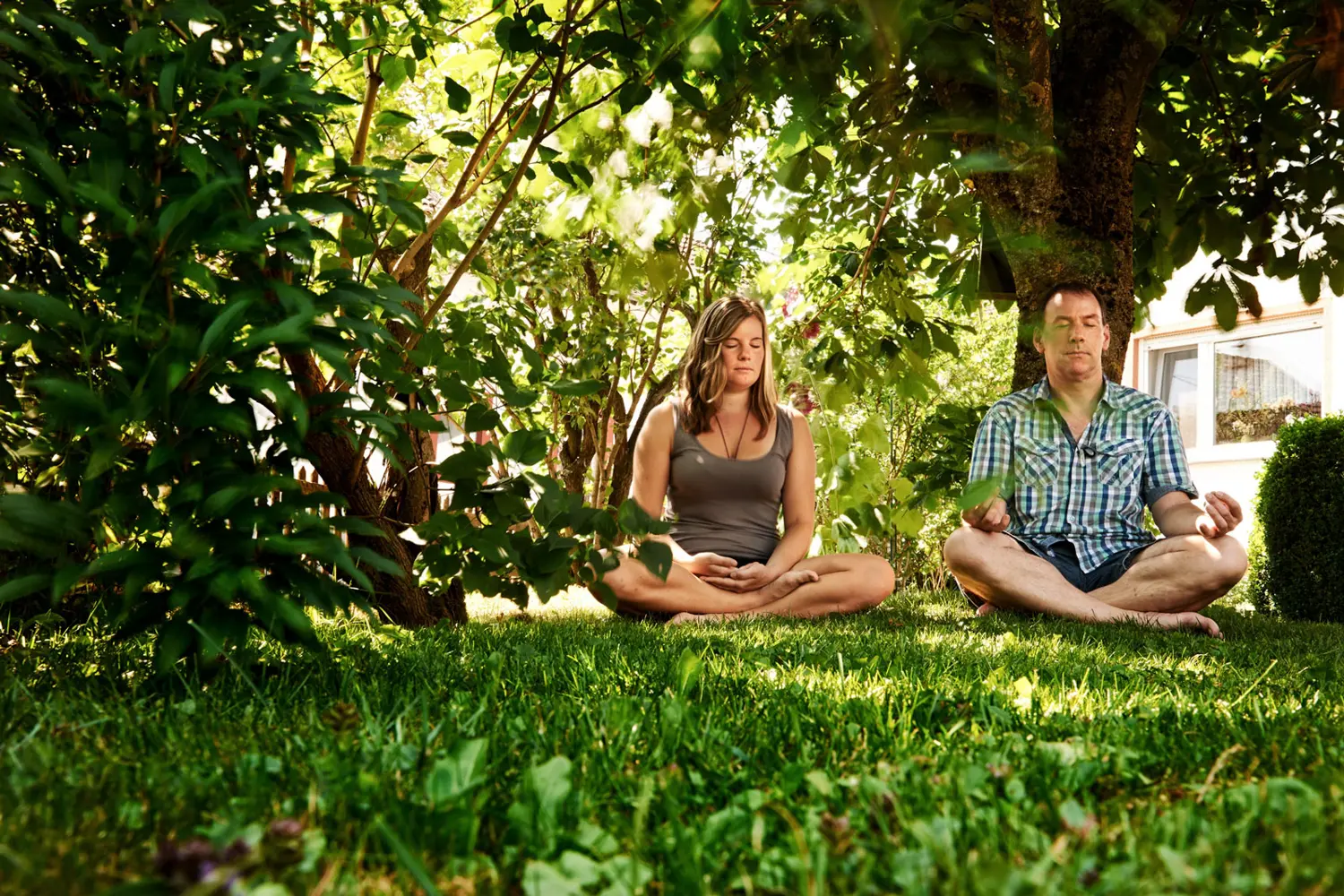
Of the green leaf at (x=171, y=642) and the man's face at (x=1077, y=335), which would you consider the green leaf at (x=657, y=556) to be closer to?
the green leaf at (x=171, y=642)

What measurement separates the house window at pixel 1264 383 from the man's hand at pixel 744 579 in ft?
27.1

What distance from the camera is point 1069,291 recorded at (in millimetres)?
4234

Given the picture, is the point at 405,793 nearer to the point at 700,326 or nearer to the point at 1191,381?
the point at 700,326

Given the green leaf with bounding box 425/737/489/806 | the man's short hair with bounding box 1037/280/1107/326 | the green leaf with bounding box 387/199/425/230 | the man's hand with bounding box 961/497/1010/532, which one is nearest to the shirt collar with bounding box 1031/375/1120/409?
the man's short hair with bounding box 1037/280/1107/326

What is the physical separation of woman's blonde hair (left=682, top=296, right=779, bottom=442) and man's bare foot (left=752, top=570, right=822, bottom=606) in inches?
29.0

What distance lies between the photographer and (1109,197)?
447 centimetres

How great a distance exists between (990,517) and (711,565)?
1183 millimetres

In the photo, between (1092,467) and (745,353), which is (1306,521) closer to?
(1092,467)

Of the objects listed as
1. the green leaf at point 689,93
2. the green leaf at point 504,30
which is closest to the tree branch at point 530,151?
the green leaf at point 504,30

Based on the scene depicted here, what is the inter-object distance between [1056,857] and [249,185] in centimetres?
184

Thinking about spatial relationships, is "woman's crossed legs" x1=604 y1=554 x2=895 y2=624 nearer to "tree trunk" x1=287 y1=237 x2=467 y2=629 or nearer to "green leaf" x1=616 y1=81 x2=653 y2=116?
"tree trunk" x1=287 y1=237 x2=467 y2=629

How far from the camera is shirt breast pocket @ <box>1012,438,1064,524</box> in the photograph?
14.4 feet

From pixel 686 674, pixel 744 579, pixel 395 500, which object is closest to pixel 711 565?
pixel 744 579

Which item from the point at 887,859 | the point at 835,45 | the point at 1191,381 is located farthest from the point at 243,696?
the point at 1191,381
